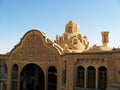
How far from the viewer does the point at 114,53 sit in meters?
19.0

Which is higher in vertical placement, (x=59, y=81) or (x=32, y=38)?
(x=32, y=38)

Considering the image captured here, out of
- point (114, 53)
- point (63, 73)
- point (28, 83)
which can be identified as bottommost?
point (28, 83)

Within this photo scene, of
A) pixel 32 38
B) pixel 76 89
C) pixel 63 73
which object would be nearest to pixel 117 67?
pixel 76 89

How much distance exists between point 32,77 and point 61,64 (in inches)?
335

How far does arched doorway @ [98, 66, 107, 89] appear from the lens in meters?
20.5

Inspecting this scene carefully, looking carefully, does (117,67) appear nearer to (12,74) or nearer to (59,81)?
(59,81)

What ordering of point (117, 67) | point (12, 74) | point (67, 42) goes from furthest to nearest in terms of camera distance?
point (67, 42)
point (12, 74)
point (117, 67)

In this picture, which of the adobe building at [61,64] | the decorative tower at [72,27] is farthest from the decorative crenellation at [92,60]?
the decorative tower at [72,27]

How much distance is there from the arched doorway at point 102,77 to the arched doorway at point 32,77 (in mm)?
13278

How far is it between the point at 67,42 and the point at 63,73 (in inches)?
328

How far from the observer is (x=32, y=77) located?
3206 cm

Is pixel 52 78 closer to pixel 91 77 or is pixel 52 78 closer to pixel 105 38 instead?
pixel 91 77

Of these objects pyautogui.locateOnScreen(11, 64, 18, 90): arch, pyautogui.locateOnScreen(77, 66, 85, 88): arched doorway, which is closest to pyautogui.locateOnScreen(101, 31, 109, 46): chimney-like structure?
pyautogui.locateOnScreen(77, 66, 85, 88): arched doorway

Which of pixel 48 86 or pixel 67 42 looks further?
pixel 67 42
